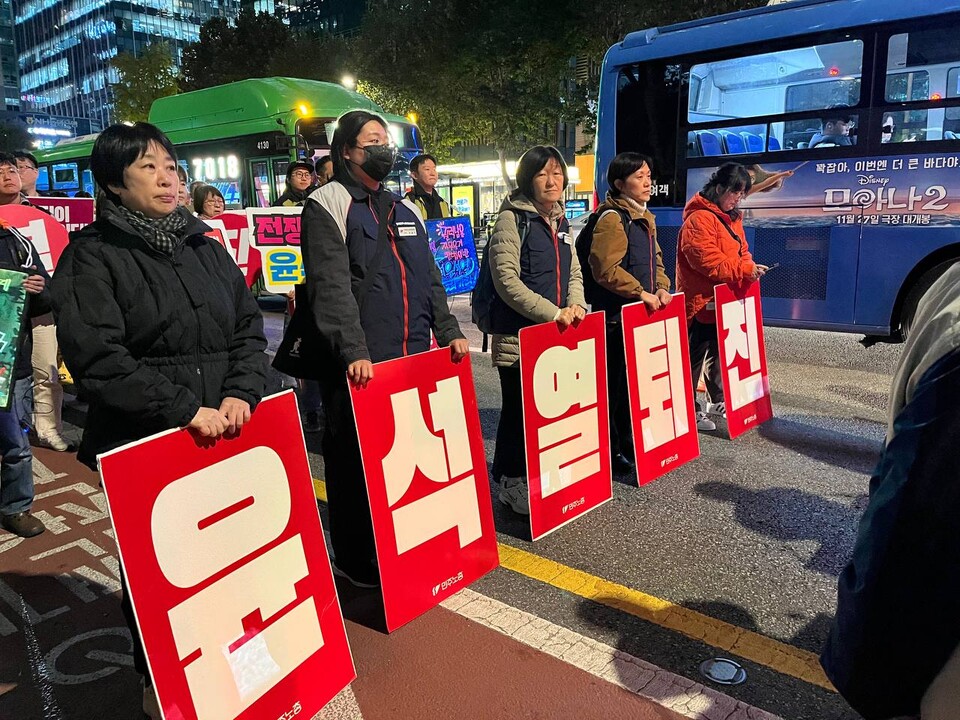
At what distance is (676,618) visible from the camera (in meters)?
2.79

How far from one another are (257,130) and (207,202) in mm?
7007

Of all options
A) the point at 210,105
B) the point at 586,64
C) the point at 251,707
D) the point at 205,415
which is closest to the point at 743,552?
the point at 251,707

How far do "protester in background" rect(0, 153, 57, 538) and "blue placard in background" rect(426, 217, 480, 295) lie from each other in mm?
4651

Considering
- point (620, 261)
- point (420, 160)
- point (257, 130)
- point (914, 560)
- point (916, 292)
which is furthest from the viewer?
point (257, 130)

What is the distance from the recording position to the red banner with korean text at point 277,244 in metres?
6.29

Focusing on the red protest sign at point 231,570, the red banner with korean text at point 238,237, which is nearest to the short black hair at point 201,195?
the red banner with korean text at point 238,237

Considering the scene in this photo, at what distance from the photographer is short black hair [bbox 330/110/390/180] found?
280 centimetres

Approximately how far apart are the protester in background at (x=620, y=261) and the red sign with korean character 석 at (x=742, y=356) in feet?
2.20

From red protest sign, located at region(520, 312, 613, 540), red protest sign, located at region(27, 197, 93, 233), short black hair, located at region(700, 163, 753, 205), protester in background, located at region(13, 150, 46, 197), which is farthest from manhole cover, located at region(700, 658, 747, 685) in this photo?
red protest sign, located at region(27, 197, 93, 233)

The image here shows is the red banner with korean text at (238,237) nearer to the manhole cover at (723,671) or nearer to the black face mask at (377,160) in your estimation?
the black face mask at (377,160)

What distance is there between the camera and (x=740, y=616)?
281cm

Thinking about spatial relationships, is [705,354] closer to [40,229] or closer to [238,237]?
[238,237]

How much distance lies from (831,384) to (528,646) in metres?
4.68

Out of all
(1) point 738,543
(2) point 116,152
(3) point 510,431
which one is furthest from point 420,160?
(2) point 116,152
